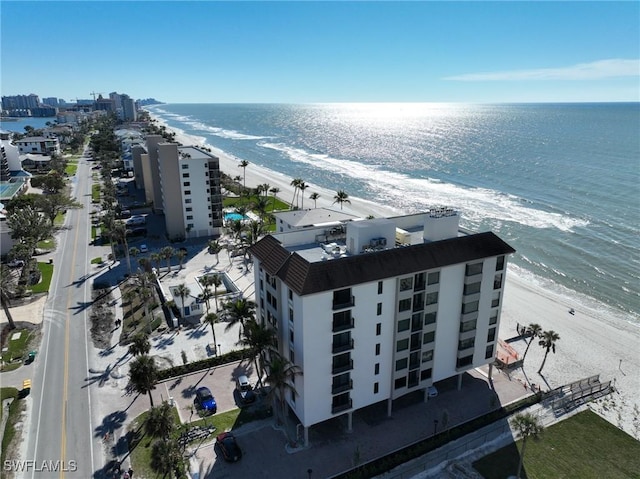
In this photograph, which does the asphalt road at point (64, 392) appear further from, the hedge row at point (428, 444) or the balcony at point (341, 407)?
the hedge row at point (428, 444)

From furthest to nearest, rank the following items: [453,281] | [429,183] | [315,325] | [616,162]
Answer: [616,162] < [429,183] < [453,281] < [315,325]

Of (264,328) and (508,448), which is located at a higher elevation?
(264,328)

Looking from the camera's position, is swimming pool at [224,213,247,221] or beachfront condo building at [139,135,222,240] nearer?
beachfront condo building at [139,135,222,240]

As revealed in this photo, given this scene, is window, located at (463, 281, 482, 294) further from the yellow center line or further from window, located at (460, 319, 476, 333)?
the yellow center line

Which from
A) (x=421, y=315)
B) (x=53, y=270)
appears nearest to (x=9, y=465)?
(x=421, y=315)

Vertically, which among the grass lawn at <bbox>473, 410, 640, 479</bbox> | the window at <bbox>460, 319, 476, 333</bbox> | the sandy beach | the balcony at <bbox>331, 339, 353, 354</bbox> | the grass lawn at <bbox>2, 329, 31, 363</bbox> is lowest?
the sandy beach

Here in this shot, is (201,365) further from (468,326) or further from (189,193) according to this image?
(189,193)

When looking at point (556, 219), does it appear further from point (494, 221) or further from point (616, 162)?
point (616, 162)

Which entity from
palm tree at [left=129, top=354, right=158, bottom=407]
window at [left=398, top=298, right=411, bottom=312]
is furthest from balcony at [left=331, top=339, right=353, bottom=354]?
palm tree at [left=129, top=354, right=158, bottom=407]
